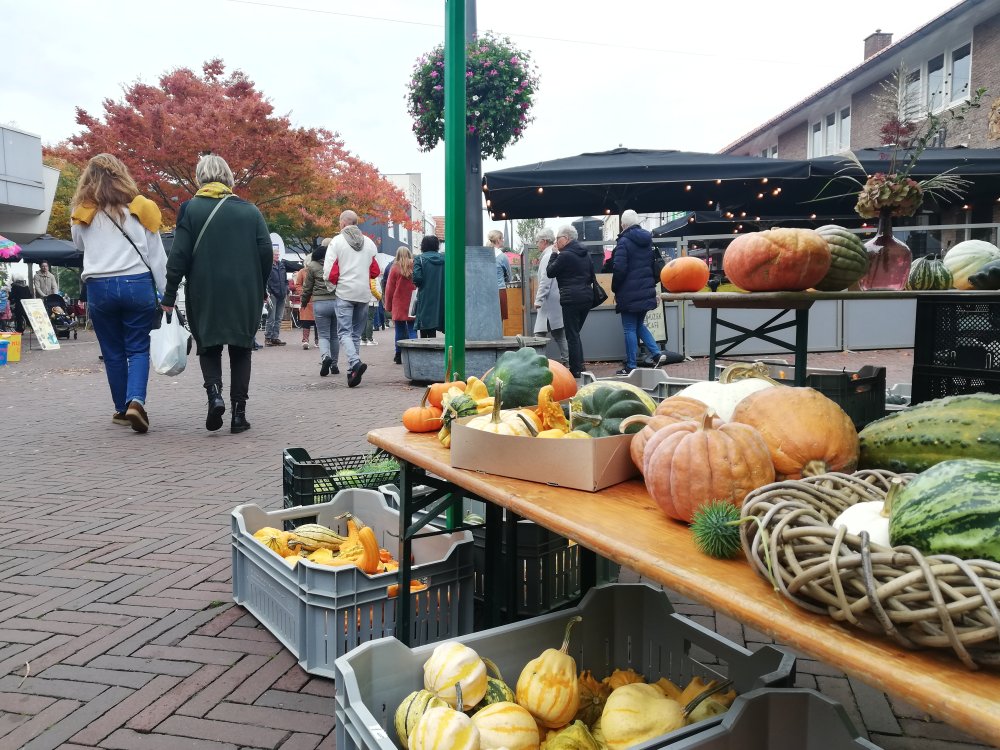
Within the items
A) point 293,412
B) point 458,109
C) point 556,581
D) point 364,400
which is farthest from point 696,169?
point 556,581

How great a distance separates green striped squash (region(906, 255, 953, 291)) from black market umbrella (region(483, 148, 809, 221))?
591 centimetres

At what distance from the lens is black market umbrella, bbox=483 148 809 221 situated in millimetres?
9352

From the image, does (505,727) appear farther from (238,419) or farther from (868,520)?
(238,419)

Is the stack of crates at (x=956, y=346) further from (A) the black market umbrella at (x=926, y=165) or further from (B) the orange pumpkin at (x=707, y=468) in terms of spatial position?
(A) the black market umbrella at (x=926, y=165)

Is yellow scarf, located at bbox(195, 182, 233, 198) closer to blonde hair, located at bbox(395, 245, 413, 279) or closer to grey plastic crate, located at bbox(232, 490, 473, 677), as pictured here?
grey plastic crate, located at bbox(232, 490, 473, 677)

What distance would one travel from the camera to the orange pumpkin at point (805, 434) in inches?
59.4

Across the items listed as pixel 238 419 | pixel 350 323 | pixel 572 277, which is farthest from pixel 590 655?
pixel 350 323

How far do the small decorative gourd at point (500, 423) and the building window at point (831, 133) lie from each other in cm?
2564

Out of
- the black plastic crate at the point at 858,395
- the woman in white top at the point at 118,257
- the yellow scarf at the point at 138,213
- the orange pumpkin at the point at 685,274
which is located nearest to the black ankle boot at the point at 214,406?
the woman in white top at the point at 118,257

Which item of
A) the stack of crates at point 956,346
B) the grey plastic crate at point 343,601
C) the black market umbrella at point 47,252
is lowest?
the grey plastic crate at point 343,601

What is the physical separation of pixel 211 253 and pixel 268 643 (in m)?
4.07

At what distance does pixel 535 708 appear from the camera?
5.92ft

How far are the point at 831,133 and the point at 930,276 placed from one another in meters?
25.6

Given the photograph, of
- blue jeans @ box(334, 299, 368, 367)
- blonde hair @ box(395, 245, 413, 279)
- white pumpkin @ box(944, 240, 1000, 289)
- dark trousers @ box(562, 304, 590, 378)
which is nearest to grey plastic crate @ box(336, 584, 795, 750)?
white pumpkin @ box(944, 240, 1000, 289)
